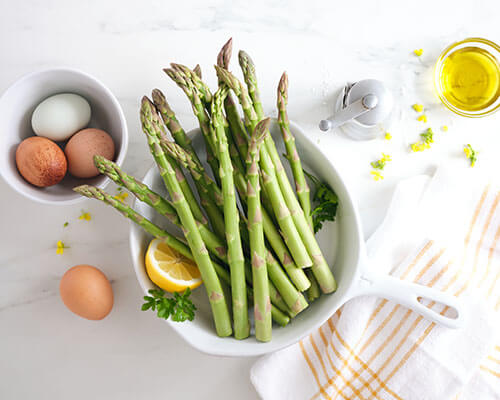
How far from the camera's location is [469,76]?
3.52 ft

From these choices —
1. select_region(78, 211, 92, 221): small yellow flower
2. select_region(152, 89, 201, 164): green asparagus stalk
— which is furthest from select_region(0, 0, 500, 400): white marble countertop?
select_region(152, 89, 201, 164): green asparagus stalk

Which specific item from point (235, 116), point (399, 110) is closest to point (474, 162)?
point (399, 110)

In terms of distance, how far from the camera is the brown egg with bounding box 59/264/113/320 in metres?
0.98

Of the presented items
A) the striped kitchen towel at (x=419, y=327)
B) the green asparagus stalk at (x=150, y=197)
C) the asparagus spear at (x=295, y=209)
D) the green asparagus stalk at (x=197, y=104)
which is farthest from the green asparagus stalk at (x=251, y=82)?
the striped kitchen towel at (x=419, y=327)

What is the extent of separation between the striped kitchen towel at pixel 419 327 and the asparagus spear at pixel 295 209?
108 millimetres

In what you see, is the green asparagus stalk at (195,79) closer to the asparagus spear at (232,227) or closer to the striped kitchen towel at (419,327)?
the asparagus spear at (232,227)

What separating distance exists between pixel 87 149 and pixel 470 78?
88cm

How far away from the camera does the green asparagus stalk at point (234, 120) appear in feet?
3.09

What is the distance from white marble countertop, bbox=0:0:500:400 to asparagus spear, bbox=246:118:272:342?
215 mm

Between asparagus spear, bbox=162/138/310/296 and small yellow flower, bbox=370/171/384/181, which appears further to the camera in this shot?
small yellow flower, bbox=370/171/384/181

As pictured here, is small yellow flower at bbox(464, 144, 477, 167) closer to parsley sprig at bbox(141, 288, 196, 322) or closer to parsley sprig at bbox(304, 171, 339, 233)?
parsley sprig at bbox(304, 171, 339, 233)

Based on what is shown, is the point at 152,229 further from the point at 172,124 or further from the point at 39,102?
the point at 39,102

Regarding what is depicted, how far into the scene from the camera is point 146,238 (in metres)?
0.97

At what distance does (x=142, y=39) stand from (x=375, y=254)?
73 cm
